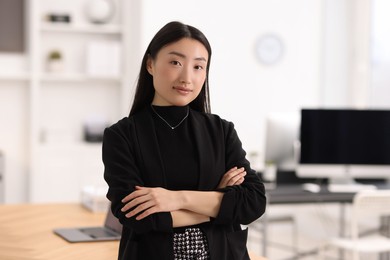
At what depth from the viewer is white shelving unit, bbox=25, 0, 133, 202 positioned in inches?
260

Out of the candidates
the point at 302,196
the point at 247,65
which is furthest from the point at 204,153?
the point at 247,65

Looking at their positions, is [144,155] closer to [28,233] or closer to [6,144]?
[28,233]

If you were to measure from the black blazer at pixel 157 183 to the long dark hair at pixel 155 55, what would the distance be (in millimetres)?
42

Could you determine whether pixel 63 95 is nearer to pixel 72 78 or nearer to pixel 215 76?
pixel 72 78

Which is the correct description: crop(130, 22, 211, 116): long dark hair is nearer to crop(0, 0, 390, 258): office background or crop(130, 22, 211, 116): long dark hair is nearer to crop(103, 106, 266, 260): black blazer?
crop(103, 106, 266, 260): black blazer

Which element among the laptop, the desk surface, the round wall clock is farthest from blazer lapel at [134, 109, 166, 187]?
the round wall clock

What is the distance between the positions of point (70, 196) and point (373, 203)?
321 centimetres

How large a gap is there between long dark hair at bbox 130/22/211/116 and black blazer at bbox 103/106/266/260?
42mm

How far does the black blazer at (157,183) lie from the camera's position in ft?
Result: 6.01

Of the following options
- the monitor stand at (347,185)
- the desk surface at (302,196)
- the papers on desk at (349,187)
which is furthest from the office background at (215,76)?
the desk surface at (302,196)

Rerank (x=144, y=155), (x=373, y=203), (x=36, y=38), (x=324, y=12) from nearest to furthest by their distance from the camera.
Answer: (x=144, y=155)
(x=373, y=203)
(x=36, y=38)
(x=324, y=12)

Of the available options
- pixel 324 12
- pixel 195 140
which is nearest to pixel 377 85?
pixel 324 12

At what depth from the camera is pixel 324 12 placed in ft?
24.2

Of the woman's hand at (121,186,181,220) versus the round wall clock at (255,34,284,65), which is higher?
the round wall clock at (255,34,284,65)
